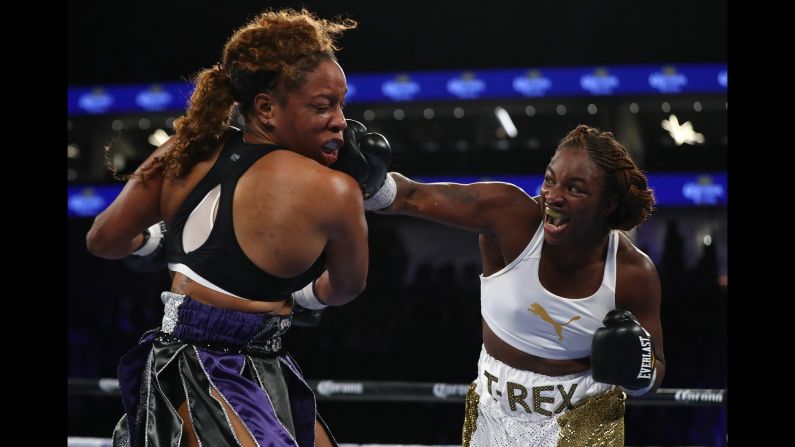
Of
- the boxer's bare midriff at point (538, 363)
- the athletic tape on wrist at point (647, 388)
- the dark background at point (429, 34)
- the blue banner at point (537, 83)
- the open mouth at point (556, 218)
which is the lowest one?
the athletic tape on wrist at point (647, 388)

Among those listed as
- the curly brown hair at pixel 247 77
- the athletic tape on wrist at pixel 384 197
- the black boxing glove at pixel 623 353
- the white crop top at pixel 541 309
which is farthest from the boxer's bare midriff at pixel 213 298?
the black boxing glove at pixel 623 353

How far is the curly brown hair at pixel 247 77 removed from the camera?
1.82m

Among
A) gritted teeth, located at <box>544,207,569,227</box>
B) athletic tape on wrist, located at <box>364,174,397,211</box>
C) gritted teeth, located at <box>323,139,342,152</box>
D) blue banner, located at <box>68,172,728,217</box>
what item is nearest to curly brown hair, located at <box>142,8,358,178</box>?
gritted teeth, located at <box>323,139,342,152</box>

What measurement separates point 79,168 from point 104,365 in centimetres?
139

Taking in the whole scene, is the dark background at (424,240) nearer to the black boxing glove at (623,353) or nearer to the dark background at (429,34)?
the dark background at (429,34)

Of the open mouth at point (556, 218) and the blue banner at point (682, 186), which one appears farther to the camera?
the blue banner at point (682, 186)

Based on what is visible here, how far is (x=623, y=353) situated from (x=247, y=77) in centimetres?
121

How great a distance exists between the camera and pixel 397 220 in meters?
6.26

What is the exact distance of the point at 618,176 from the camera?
8.04ft

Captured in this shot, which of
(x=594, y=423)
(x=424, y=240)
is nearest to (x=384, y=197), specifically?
(x=594, y=423)

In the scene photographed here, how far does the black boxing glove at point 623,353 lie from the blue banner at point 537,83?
10.6ft

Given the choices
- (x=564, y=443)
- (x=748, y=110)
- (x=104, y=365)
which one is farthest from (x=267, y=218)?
(x=104, y=365)

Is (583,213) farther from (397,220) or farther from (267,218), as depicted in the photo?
(397,220)

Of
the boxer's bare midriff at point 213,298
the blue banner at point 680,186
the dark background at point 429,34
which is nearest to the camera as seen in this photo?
the boxer's bare midriff at point 213,298
